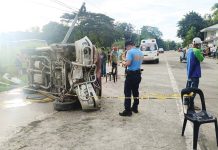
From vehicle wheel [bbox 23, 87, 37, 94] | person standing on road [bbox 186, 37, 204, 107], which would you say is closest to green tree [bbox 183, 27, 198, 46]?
vehicle wheel [bbox 23, 87, 37, 94]

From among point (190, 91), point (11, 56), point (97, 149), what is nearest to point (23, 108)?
point (97, 149)

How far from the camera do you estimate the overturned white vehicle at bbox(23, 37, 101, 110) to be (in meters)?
9.52

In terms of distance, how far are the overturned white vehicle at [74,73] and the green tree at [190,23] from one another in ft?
292

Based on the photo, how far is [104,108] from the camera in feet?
32.3

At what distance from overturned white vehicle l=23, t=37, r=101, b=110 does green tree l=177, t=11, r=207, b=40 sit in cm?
8915

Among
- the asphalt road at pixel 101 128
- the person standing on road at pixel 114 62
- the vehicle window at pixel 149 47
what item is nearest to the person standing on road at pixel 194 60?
the asphalt road at pixel 101 128

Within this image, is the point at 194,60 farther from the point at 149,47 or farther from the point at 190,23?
the point at 190,23

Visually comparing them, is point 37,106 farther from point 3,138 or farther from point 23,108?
point 3,138

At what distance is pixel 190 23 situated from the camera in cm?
9706

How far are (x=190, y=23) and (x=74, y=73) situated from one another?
9154 cm

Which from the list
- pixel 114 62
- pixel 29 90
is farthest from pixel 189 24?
pixel 29 90

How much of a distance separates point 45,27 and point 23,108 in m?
66.9

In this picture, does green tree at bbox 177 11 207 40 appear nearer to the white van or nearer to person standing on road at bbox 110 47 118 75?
the white van

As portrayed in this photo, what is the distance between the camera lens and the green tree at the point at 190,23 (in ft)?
317
